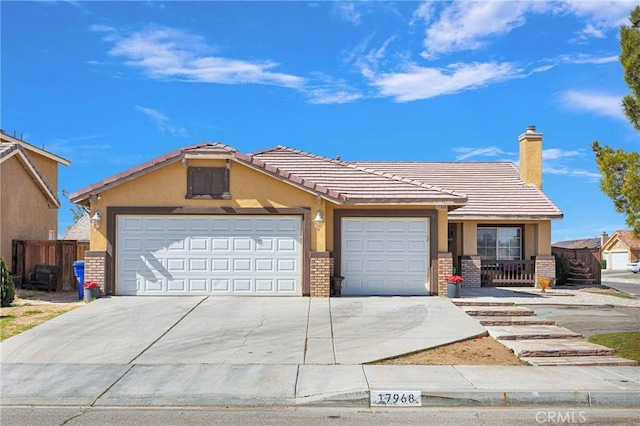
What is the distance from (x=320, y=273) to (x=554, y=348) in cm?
705

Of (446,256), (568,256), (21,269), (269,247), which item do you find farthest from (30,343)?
(568,256)

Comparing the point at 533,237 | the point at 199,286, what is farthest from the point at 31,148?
the point at 533,237

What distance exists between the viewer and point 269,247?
54.2 ft

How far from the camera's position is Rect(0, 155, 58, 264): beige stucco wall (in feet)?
62.7

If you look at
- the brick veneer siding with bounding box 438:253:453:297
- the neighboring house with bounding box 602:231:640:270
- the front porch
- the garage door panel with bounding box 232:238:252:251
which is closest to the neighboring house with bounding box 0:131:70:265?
the garage door panel with bounding box 232:238:252:251

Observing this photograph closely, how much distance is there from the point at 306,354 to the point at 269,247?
6.49 metres

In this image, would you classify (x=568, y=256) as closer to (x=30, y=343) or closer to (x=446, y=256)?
(x=446, y=256)

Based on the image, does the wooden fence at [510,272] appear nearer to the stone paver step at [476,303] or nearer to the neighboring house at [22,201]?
the stone paver step at [476,303]

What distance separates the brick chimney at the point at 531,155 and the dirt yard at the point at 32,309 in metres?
18.2

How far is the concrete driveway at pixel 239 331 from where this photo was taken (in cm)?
1017

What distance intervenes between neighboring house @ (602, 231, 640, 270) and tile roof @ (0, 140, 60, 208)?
4852 cm

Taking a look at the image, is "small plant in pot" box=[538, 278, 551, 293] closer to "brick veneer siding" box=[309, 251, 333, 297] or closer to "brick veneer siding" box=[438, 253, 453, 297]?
"brick veneer siding" box=[438, 253, 453, 297]

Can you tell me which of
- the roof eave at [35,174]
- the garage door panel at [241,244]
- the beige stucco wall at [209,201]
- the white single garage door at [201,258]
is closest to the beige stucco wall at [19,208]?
the roof eave at [35,174]

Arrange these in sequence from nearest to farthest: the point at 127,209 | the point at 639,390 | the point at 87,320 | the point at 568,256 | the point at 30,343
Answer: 1. the point at 639,390
2. the point at 30,343
3. the point at 87,320
4. the point at 127,209
5. the point at 568,256
